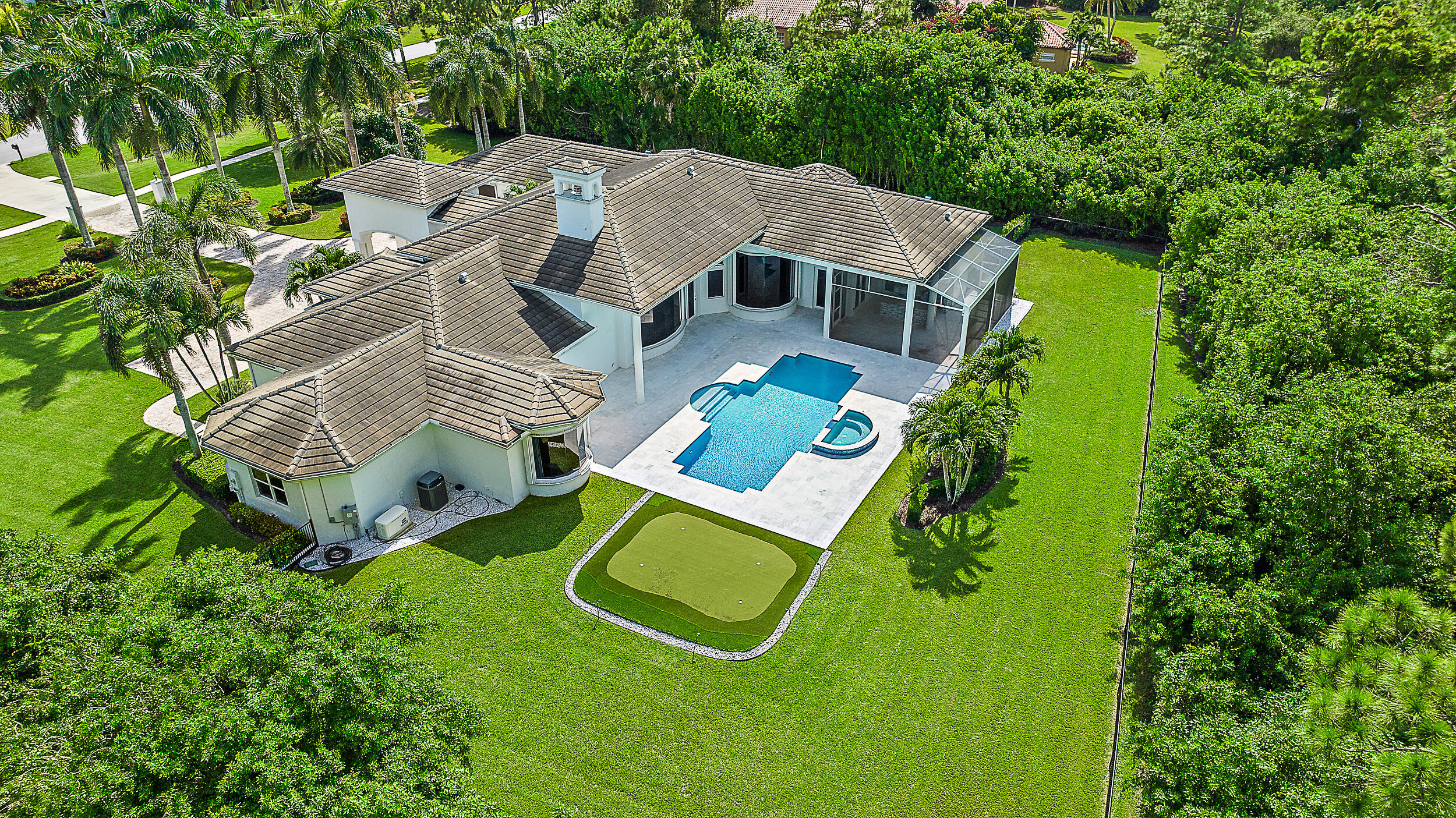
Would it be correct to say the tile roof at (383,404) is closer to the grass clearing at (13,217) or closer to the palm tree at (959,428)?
the palm tree at (959,428)

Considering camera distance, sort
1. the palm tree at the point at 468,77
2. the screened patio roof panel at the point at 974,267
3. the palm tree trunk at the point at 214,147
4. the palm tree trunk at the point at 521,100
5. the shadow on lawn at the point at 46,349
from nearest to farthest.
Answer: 1. the shadow on lawn at the point at 46,349
2. the screened patio roof panel at the point at 974,267
3. the palm tree trunk at the point at 214,147
4. the palm tree at the point at 468,77
5. the palm tree trunk at the point at 521,100

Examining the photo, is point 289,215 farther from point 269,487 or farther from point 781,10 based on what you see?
point 781,10

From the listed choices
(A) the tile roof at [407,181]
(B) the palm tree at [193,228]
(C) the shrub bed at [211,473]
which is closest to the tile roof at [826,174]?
(A) the tile roof at [407,181]

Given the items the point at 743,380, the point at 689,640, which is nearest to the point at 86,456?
the point at 689,640

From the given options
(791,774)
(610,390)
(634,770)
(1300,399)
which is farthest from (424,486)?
(1300,399)

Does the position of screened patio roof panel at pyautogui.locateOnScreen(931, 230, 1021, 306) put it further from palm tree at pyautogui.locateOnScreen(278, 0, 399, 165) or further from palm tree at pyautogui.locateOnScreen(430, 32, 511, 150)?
palm tree at pyautogui.locateOnScreen(278, 0, 399, 165)

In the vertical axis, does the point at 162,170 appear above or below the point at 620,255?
above

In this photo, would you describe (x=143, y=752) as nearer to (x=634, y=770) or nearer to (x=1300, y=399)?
(x=634, y=770)
